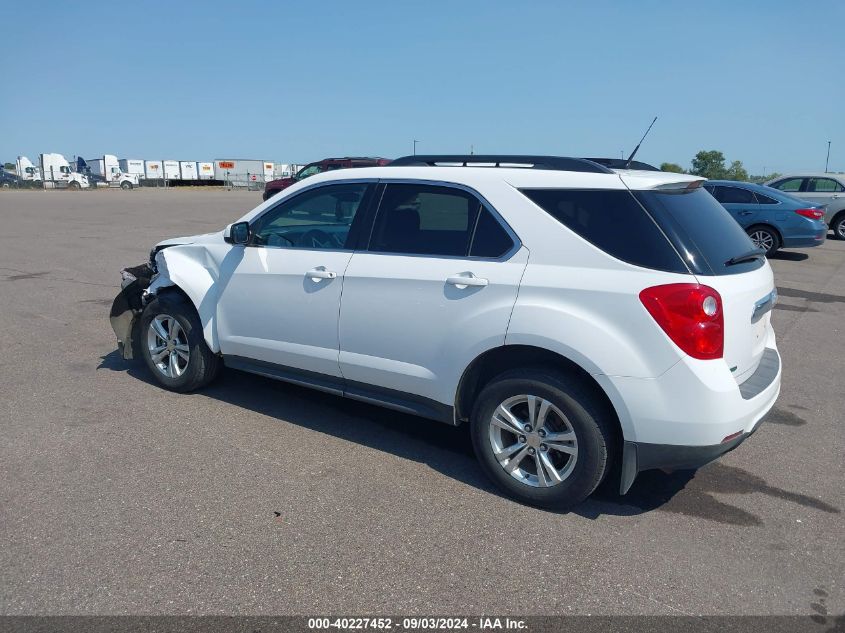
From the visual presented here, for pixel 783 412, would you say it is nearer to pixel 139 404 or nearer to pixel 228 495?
pixel 228 495

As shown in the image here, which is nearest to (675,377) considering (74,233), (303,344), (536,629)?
(536,629)

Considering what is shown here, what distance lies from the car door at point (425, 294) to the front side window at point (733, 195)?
12.0 metres

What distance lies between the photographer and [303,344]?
15.6ft

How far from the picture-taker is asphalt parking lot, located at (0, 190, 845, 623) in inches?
122

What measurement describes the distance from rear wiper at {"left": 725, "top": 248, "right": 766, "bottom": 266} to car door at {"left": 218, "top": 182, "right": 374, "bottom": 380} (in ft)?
7.28

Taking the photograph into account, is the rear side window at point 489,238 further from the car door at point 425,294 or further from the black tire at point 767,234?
the black tire at point 767,234

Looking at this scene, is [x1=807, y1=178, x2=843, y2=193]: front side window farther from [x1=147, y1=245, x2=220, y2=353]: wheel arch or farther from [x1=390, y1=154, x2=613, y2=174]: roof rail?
[x1=147, y1=245, x2=220, y2=353]: wheel arch

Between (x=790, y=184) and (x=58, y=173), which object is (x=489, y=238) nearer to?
(x=790, y=184)

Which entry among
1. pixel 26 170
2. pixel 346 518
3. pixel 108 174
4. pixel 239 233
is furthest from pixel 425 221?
pixel 26 170

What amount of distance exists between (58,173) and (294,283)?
7856 centimetres

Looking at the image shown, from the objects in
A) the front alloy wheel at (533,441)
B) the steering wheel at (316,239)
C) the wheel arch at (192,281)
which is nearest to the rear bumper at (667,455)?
the front alloy wheel at (533,441)

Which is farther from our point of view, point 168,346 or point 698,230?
point 168,346

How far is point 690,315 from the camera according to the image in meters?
3.38

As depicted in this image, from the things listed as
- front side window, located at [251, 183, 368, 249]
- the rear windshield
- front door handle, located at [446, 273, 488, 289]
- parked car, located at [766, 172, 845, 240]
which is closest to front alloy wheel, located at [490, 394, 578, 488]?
front door handle, located at [446, 273, 488, 289]
